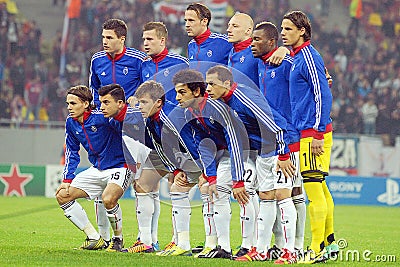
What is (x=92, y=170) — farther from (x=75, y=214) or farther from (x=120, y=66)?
(x=120, y=66)

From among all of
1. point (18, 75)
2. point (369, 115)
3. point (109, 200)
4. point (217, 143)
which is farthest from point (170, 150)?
point (369, 115)

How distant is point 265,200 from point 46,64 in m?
15.5

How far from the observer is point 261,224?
7449 millimetres

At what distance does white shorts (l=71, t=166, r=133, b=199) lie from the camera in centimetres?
827

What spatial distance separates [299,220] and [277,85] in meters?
1.34

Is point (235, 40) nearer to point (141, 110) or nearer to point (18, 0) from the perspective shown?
point (141, 110)

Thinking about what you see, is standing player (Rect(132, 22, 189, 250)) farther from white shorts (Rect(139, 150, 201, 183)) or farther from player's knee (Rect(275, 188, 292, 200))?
player's knee (Rect(275, 188, 292, 200))

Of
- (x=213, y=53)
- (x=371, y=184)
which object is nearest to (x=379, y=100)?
(x=371, y=184)

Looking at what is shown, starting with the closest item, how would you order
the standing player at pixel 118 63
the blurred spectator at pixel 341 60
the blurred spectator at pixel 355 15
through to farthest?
the standing player at pixel 118 63 → the blurred spectator at pixel 341 60 → the blurred spectator at pixel 355 15

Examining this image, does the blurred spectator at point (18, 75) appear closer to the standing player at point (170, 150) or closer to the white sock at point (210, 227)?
the standing player at point (170, 150)

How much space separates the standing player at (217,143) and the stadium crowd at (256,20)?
12380mm

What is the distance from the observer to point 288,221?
7.20m

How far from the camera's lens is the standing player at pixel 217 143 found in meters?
7.29

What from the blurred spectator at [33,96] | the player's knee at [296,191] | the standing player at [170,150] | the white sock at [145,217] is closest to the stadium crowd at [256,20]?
the blurred spectator at [33,96]
